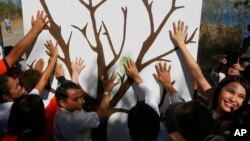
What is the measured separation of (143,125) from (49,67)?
1.07m

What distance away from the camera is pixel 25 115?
1.97 meters

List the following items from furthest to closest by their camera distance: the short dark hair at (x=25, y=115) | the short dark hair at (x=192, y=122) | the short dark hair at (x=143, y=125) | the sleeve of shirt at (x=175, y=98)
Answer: the sleeve of shirt at (x=175, y=98) → the short dark hair at (x=25, y=115) → the short dark hair at (x=143, y=125) → the short dark hair at (x=192, y=122)

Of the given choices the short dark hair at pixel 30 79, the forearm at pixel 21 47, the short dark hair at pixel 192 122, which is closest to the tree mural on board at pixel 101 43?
the forearm at pixel 21 47

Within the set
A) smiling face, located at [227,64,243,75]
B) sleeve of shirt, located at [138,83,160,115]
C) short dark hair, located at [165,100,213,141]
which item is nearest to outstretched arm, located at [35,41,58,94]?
sleeve of shirt, located at [138,83,160,115]

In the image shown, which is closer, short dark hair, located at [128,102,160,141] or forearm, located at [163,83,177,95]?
short dark hair, located at [128,102,160,141]

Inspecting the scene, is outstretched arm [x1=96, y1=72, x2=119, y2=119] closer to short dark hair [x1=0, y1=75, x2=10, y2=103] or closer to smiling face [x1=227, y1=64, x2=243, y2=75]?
short dark hair [x1=0, y1=75, x2=10, y2=103]

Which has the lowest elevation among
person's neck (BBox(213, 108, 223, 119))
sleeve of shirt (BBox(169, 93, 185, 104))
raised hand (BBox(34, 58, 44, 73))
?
sleeve of shirt (BBox(169, 93, 185, 104))

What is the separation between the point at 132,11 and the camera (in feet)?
8.54

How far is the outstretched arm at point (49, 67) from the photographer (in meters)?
2.53

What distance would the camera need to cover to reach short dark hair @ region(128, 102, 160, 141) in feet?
6.13

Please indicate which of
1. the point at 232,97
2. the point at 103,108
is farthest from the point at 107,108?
the point at 232,97

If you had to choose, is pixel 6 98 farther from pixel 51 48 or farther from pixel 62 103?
pixel 51 48

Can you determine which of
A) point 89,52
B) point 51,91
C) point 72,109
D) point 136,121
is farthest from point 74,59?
point 136,121

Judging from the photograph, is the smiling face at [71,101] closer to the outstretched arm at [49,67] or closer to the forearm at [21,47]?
the outstretched arm at [49,67]
